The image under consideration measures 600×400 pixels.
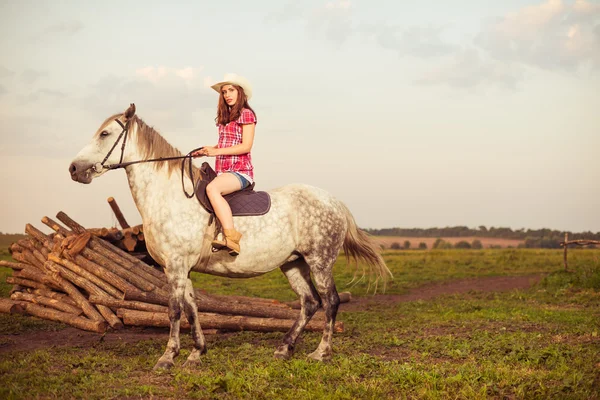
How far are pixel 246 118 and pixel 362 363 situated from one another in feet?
11.7

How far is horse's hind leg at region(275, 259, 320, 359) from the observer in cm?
790

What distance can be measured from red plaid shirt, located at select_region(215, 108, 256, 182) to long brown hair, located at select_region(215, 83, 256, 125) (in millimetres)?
56

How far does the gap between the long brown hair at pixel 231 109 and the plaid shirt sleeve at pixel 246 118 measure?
0.17 feet

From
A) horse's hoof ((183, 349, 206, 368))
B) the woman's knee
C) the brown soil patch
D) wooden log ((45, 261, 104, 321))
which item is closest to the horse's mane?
the woman's knee

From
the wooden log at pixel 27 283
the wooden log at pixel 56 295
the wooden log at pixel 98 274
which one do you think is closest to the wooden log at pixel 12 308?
the wooden log at pixel 56 295

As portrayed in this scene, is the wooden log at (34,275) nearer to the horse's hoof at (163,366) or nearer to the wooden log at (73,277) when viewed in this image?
the wooden log at (73,277)

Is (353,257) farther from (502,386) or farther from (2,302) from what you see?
(2,302)

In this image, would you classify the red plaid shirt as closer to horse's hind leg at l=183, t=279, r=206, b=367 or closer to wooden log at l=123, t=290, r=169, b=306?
horse's hind leg at l=183, t=279, r=206, b=367

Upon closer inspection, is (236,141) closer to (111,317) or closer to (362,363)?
(362,363)

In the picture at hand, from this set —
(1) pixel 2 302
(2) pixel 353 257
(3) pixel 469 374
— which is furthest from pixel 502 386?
(1) pixel 2 302

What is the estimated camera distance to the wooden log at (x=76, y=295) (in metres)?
11.3

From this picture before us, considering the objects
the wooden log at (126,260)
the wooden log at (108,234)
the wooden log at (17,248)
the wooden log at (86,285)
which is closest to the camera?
the wooden log at (86,285)

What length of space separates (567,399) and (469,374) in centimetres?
114

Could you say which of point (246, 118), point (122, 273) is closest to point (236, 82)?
point (246, 118)
